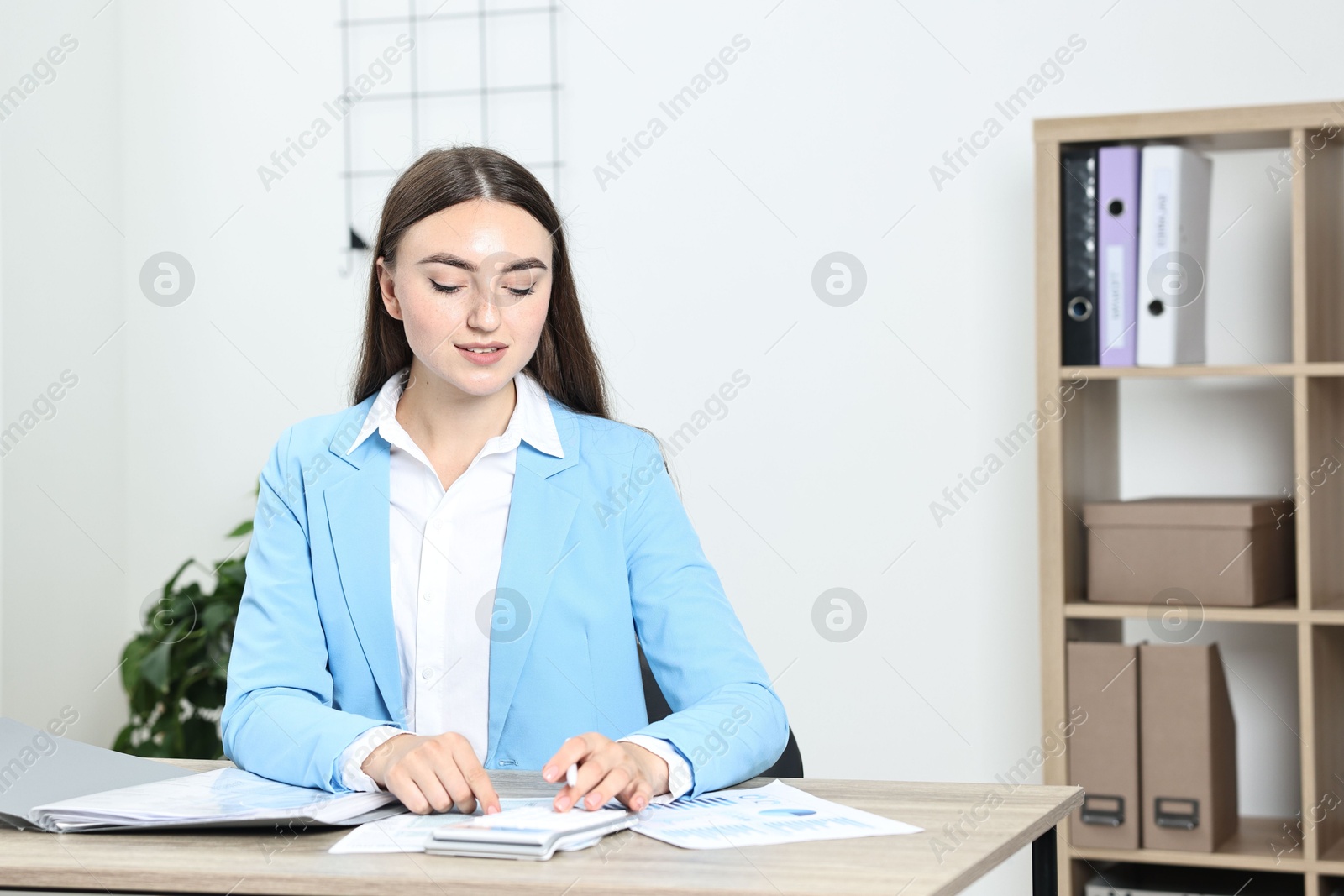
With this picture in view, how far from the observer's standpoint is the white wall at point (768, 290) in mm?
2715

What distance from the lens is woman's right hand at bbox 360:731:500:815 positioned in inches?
46.1

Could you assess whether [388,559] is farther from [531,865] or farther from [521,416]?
[531,865]

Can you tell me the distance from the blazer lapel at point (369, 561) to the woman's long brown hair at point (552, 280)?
19 cm

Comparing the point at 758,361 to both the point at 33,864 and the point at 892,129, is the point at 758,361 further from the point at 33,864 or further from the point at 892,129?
the point at 33,864

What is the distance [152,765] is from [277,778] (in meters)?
0.16

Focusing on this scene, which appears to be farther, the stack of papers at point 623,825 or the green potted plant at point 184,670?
the green potted plant at point 184,670

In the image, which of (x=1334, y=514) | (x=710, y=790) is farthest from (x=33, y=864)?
(x=1334, y=514)

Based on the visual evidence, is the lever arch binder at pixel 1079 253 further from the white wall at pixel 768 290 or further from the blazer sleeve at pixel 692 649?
the blazer sleeve at pixel 692 649

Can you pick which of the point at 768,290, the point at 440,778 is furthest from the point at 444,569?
the point at 768,290

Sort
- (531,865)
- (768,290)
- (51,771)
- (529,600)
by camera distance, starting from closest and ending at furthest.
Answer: (531,865) → (51,771) → (529,600) → (768,290)

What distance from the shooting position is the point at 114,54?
3166mm

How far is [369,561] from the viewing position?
5.15ft

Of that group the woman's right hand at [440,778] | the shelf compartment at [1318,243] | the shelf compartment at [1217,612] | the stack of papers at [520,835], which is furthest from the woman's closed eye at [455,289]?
the shelf compartment at [1318,243]

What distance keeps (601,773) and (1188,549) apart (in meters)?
1.48
